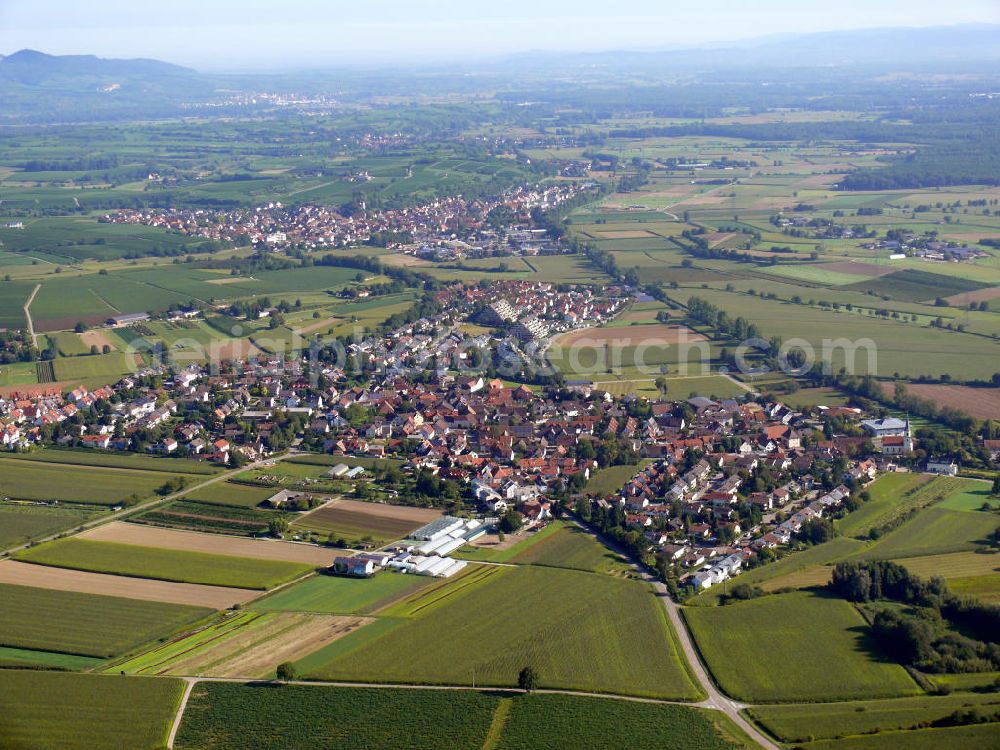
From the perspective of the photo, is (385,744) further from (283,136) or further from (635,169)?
(283,136)

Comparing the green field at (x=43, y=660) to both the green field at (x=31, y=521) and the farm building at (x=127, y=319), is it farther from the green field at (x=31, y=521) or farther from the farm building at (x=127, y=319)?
the farm building at (x=127, y=319)

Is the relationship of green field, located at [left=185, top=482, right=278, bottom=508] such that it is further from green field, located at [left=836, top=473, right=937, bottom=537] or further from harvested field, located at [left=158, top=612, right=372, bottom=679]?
green field, located at [left=836, top=473, right=937, bottom=537]

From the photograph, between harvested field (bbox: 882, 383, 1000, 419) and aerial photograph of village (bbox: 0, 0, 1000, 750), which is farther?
harvested field (bbox: 882, 383, 1000, 419)

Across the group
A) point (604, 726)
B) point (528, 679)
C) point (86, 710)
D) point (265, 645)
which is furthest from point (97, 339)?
point (604, 726)

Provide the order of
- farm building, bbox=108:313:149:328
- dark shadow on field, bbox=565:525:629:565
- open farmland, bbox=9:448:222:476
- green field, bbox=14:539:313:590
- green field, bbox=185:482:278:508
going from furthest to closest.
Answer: farm building, bbox=108:313:149:328 → open farmland, bbox=9:448:222:476 → green field, bbox=185:482:278:508 → dark shadow on field, bbox=565:525:629:565 → green field, bbox=14:539:313:590

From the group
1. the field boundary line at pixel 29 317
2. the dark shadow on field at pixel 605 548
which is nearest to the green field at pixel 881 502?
the dark shadow on field at pixel 605 548

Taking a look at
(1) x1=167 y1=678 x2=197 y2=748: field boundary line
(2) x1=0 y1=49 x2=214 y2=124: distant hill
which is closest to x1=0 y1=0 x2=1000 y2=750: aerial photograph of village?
(1) x1=167 y1=678 x2=197 y2=748: field boundary line

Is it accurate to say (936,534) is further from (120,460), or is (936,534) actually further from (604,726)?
(120,460)
